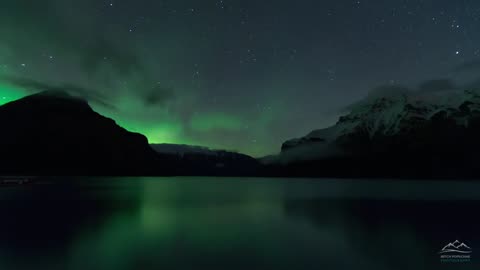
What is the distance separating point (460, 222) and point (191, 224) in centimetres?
2973

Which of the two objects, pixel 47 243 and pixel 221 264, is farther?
pixel 47 243

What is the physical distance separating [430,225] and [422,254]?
14547mm

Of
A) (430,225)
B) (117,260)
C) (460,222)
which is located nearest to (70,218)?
(117,260)

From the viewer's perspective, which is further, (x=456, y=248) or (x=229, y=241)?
(x=229, y=241)

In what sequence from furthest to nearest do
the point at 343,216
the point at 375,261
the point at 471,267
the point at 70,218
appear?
the point at 343,216
the point at 70,218
the point at 375,261
the point at 471,267

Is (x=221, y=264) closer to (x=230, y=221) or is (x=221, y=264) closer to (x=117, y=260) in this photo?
(x=117, y=260)

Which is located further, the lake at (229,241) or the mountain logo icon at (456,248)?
the mountain logo icon at (456,248)

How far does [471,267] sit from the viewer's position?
18297 millimetres

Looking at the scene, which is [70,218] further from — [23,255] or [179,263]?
[179,263]

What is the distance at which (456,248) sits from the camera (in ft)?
76.5

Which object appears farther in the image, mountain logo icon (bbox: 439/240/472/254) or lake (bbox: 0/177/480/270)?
mountain logo icon (bbox: 439/240/472/254)

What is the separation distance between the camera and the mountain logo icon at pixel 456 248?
73.5 feet

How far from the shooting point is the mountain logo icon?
22.4 meters

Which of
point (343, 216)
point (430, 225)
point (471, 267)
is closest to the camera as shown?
point (471, 267)
